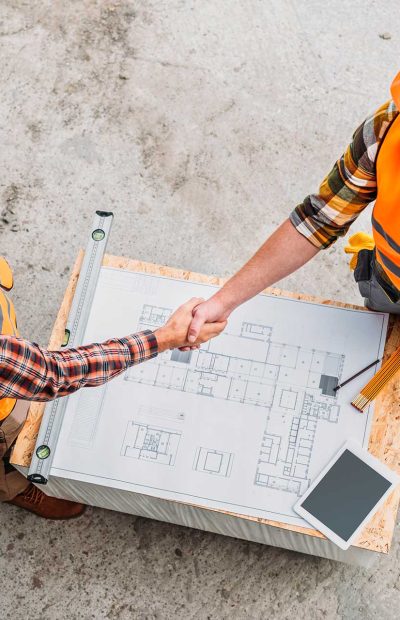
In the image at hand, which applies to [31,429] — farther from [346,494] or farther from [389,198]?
[389,198]

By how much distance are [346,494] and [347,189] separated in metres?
0.93

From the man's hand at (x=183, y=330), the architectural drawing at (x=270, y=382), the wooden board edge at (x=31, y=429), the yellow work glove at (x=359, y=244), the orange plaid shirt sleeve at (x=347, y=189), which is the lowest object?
the wooden board edge at (x=31, y=429)

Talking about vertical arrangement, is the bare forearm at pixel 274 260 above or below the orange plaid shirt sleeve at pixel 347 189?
below

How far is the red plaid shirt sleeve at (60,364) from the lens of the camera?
1.74 meters

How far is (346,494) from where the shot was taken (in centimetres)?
205

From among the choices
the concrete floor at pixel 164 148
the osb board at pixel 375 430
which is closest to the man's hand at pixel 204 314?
the osb board at pixel 375 430

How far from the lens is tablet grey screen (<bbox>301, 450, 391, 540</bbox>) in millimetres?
2043

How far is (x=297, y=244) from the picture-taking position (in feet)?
6.34

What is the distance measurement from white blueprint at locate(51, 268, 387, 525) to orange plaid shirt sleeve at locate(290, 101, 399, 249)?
1.39ft

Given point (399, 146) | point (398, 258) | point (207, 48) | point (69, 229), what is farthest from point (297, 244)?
point (207, 48)

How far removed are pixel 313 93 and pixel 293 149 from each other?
1.16 ft

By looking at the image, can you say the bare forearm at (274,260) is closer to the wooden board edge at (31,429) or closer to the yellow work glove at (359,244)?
the yellow work glove at (359,244)

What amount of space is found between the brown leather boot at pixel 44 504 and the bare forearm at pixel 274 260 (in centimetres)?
133

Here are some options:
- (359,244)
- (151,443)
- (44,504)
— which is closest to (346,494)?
(151,443)
